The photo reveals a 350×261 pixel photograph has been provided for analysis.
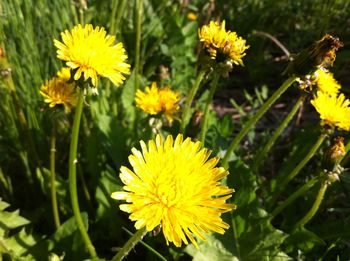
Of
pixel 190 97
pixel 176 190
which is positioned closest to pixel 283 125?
pixel 190 97

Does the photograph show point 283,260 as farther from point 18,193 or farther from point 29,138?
point 18,193

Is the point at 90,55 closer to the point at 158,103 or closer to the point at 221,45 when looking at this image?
the point at 221,45

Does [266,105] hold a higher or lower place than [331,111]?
higher

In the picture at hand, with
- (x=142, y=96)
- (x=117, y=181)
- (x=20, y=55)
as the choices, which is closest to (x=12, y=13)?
(x=20, y=55)

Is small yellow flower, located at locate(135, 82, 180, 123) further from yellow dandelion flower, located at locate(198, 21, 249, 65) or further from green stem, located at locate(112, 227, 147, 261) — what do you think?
green stem, located at locate(112, 227, 147, 261)

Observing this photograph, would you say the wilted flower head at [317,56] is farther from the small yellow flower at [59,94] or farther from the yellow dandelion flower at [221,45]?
the small yellow flower at [59,94]

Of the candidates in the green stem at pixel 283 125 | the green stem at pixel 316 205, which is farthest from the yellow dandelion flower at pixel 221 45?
the green stem at pixel 316 205
